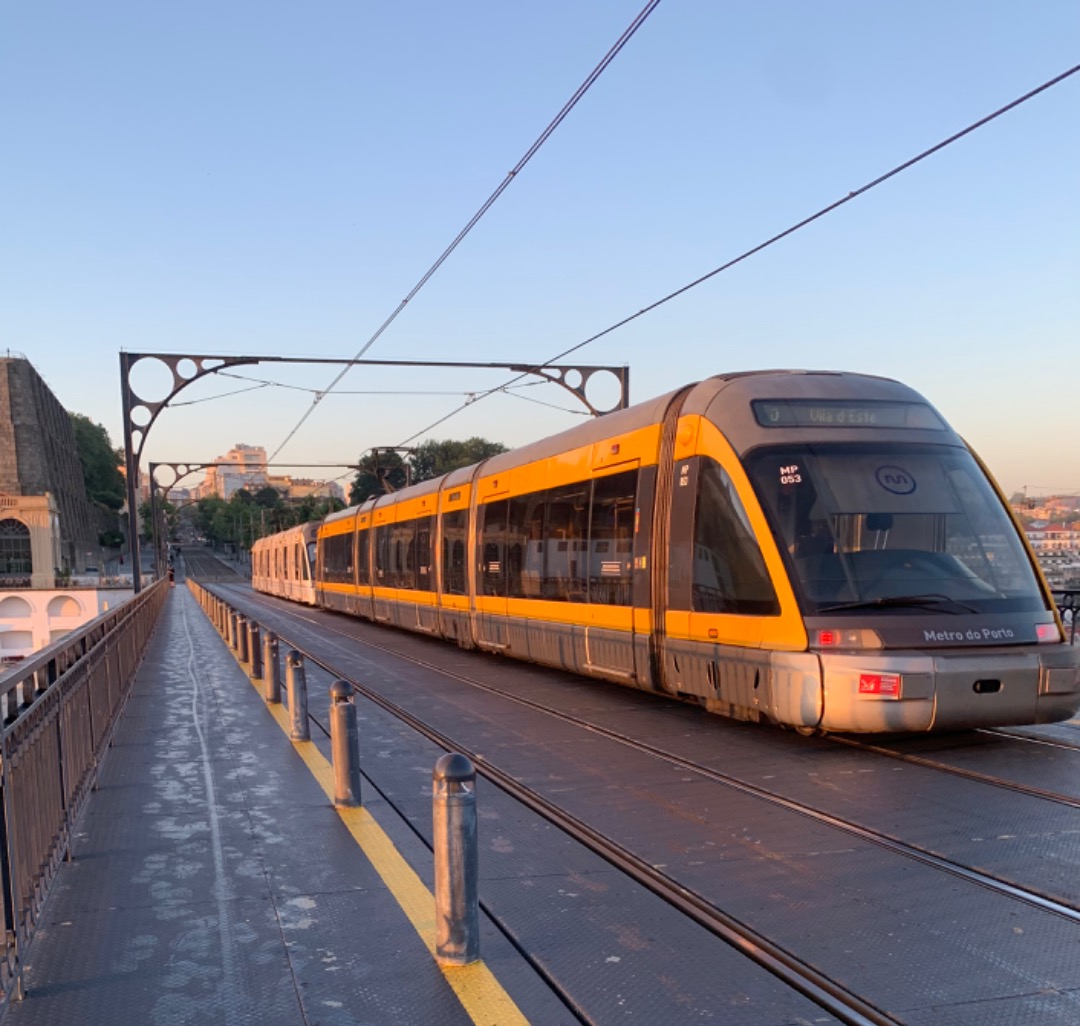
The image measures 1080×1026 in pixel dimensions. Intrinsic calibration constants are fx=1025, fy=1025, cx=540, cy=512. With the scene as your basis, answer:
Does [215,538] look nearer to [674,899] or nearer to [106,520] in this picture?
[106,520]

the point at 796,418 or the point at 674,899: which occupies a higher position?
the point at 796,418

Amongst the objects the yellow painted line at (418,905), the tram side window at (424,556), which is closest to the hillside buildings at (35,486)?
the tram side window at (424,556)

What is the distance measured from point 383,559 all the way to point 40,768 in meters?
19.8

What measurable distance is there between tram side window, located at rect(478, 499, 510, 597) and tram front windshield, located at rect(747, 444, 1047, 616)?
23.0 ft

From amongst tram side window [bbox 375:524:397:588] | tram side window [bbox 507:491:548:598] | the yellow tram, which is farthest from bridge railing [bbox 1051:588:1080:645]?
tram side window [bbox 375:524:397:588]

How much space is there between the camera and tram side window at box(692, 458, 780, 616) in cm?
859

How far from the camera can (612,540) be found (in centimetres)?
1140

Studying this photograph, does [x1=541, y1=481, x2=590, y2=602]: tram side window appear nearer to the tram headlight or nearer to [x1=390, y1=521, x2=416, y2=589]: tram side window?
the tram headlight

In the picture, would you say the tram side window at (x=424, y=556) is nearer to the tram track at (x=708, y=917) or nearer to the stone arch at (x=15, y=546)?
the tram track at (x=708, y=917)

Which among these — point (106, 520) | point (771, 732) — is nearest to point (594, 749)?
A: point (771, 732)

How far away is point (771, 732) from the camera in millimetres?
9398

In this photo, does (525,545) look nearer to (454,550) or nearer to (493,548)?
(493,548)

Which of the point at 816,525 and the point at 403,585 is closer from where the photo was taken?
the point at 816,525

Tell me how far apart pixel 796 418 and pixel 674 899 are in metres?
5.15
